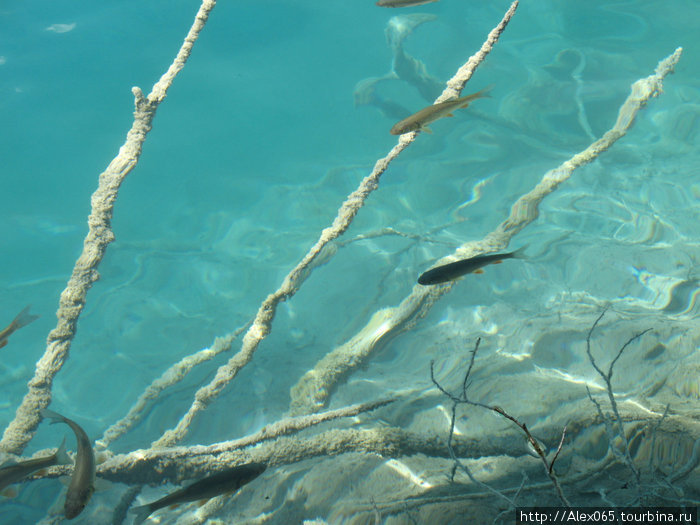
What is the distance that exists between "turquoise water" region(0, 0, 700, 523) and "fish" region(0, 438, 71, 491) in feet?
3.57

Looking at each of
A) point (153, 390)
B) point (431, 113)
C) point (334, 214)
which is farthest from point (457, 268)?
point (334, 214)

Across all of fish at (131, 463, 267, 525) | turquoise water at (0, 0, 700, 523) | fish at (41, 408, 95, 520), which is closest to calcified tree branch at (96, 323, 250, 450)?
turquoise water at (0, 0, 700, 523)

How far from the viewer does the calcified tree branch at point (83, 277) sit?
361cm

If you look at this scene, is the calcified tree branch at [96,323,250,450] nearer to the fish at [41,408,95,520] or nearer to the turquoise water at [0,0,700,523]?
the turquoise water at [0,0,700,523]

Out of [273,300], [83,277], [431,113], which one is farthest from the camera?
[273,300]

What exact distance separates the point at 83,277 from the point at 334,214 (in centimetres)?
545

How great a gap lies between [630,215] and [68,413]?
9700 mm

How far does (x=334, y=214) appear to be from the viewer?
8.74m

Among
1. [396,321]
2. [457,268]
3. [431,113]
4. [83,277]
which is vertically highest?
[431,113]

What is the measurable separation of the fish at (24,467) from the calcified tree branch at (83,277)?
1.17 metres

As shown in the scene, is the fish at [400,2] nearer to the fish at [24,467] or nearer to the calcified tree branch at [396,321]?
the calcified tree branch at [396,321]

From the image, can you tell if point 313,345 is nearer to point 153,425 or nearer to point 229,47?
point 153,425

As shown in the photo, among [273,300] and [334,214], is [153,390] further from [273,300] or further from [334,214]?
[334,214]

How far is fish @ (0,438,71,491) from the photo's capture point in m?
2.50
